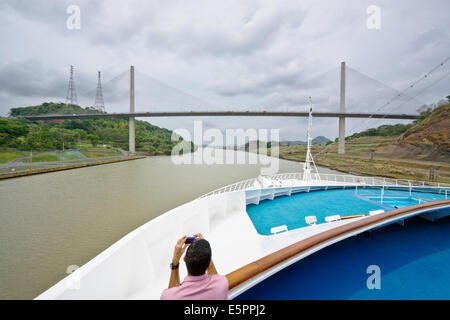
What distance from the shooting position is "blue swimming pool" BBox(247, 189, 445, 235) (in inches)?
124

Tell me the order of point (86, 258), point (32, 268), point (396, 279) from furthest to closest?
point (86, 258)
point (32, 268)
point (396, 279)

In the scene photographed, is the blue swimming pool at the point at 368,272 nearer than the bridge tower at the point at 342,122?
Yes

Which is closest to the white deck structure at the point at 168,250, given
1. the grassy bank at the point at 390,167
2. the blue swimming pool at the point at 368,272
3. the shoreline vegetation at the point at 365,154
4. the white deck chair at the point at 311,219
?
the blue swimming pool at the point at 368,272

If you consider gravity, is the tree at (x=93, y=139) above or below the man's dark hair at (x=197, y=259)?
above

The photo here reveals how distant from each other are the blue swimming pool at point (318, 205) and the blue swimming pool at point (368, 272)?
132 cm

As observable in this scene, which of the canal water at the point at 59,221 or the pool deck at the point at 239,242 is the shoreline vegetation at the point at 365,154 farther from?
the pool deck at the point at 239,242

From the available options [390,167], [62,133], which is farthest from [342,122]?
[62,133]

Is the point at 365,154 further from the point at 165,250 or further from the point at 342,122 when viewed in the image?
the point at 165,250

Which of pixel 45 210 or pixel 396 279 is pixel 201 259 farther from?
pixel 45 210

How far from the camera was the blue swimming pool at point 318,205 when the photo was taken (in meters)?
3.15

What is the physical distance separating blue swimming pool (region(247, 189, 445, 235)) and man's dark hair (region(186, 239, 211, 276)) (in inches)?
88.0

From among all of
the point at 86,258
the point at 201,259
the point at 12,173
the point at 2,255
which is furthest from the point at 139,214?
the point at 12,173

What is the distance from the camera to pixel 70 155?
21.9 meters
